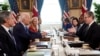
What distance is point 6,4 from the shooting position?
13711 mm

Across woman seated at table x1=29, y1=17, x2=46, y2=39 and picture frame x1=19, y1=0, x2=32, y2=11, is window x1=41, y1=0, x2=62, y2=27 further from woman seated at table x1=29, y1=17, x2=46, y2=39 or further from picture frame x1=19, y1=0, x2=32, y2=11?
woman seated at table x1=29, y1=17, x2=46, y2=39

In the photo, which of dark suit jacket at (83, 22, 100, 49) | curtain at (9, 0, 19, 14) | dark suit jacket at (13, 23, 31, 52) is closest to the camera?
dark suit jacket at (83, 22, 100, 49)

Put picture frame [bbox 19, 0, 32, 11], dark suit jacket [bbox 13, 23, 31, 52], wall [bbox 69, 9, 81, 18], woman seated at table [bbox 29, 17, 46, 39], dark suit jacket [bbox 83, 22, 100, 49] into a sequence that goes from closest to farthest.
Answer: dark suit jacket [bbox 83, 22, 100, 49] < dark suit jacket [bbox 13, 23, 31, 52] < woman seated at table [bbox 29, 17, 46, 39] < wall [bbox 69, 9, 81, 18] < picture frame [bbox 19, 0, 32, 11]

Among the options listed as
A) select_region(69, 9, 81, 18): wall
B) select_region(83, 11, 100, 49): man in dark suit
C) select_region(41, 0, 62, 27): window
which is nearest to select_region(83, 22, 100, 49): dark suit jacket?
select_region(83, 11, 100, 49): man in dark suit

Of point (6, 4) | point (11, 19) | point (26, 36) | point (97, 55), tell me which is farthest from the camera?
point (6, 4)

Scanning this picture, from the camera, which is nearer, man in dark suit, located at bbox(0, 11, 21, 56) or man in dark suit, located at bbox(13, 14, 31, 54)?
man in dark suit, located at bbox(0, 11, 21, 56)

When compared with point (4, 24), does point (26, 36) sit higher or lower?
lower

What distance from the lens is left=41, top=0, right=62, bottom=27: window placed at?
13711 millimetres

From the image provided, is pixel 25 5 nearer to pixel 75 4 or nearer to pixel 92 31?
pixel 75 4

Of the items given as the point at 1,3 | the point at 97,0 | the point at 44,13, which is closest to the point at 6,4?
the point at 1,3

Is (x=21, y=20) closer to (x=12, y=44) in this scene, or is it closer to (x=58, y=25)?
(x=12, y=44)

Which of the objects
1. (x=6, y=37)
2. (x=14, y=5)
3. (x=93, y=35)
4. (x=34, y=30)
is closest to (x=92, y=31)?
(x=93, y=35)

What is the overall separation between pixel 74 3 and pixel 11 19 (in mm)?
9589

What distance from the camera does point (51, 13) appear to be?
44.9 ft
